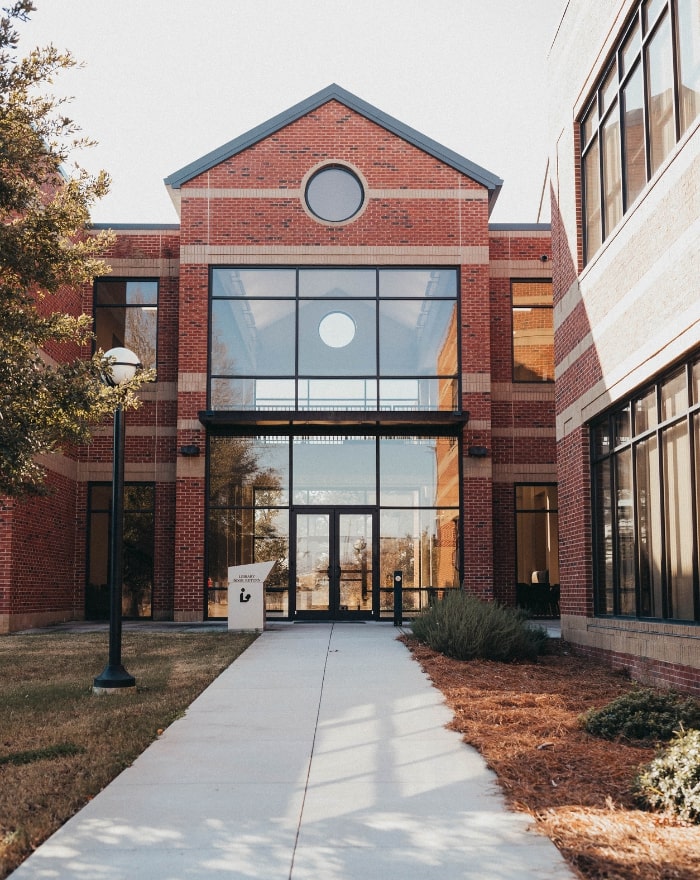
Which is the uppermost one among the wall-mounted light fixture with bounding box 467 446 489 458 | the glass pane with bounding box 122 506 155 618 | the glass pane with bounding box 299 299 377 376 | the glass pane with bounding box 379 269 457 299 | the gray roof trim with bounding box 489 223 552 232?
the gray roof trim with bounding box 489 223 552 232

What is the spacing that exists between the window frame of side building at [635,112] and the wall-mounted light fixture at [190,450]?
9.88 metres

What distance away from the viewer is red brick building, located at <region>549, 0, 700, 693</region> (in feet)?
31.6

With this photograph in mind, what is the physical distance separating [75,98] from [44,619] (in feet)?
40.0

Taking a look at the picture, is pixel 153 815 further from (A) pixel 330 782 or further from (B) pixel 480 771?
(B) pixel 480 771

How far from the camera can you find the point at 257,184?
69.7 feet

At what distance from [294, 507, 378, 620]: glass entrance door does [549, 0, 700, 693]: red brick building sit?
22.0 ft

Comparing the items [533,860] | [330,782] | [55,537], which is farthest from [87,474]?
[533,860]

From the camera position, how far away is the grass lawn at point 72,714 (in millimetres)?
5723

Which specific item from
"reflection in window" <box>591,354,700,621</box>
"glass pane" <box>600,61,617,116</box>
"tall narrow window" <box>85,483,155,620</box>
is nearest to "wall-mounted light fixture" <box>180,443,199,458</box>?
"tall narrow window" <box>85,483,155,620</box>

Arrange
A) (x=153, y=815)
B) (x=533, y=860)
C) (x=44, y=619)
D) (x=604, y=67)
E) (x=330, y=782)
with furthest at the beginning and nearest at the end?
(x=44, y=619) → (x=604, y=67) → (x=330, y=782) → (x=153, y=815) → (x=533, y=860)

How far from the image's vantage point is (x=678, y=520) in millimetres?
10047

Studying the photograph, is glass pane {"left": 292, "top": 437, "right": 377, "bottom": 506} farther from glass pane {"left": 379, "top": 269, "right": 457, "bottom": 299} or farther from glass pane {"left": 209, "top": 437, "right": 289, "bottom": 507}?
glass pane {"left": 379, "top": 269, "right": 457, "bottom": 299}

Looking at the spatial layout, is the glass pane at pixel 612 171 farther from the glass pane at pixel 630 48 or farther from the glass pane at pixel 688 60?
the glass pane at pixel 688 60

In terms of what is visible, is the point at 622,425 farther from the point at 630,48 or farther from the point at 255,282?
the point at 255,282
